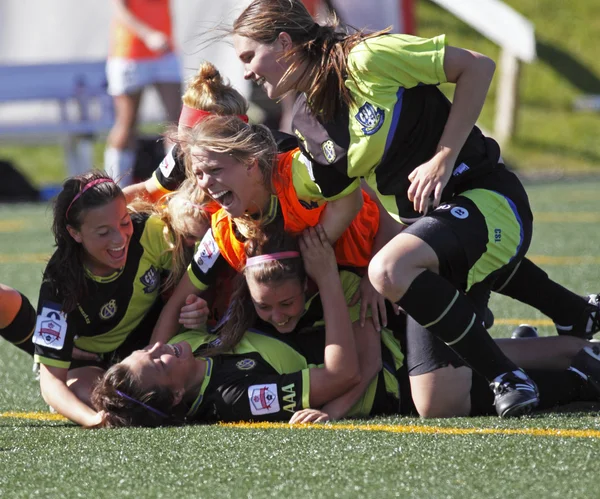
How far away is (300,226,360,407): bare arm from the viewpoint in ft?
10.9

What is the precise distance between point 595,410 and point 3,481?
68.8 inches

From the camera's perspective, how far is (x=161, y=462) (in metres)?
2.74

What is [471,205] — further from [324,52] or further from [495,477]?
[495,477]

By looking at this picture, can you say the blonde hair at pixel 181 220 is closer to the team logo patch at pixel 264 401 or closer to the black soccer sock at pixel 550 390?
the team logo patch at pixel 264 401

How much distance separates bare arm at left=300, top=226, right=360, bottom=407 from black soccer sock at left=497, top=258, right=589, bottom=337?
76 centimetres

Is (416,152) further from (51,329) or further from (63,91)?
(63,91)

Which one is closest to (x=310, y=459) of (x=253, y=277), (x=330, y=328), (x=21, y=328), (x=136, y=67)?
(x=330, y=328)

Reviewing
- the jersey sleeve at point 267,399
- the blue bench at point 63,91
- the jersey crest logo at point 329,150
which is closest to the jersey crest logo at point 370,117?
the jersey crest logo at point 329,150

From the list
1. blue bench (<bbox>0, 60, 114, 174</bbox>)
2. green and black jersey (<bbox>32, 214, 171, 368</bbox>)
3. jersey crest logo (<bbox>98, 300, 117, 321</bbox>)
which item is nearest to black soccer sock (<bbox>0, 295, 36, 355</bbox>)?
green and black jersey (<bbox>32, 214, 171, 368</bbox>)

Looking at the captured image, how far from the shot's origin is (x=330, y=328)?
337cm

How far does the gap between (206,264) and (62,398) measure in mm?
655

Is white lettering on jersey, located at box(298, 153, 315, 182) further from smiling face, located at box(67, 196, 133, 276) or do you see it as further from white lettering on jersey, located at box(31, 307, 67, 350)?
white lettering on jersey, located at box(31, 307, 67, 350)

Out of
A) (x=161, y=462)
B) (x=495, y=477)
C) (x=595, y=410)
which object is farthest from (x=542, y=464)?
(x=161, y=462)

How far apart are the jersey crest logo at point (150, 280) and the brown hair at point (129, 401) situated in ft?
1.67
